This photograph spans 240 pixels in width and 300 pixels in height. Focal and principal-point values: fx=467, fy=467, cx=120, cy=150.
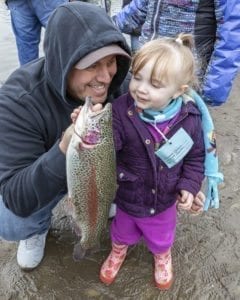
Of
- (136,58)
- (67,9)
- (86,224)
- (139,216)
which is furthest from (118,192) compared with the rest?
(67,9)

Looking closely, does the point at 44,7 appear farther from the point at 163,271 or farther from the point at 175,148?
the point at 163,271

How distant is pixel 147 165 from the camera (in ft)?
8.43

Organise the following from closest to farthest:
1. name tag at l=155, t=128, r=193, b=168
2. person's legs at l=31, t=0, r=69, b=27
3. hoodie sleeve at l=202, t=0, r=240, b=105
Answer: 1. name tag at l=155, t=128, r=193, b=168
2. hoodie sleeve at l=202, t=0, r=240, b=105
3. person's legs at l=31, t=0, r=69, b=27

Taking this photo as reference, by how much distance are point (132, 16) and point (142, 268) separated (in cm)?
221

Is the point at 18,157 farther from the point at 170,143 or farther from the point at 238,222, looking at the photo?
the point at 238,222

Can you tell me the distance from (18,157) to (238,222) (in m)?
1.82

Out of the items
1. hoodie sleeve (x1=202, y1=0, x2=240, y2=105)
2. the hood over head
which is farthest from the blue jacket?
the hood over head

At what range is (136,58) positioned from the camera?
7.92 feet

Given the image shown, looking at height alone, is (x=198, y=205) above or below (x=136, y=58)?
below

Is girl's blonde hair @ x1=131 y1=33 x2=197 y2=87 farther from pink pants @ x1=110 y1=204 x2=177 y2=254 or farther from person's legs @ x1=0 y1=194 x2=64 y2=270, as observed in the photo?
person's legs @ x1=0 y1=194 x2=64 y2=270

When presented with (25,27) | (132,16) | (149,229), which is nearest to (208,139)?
(149,229)

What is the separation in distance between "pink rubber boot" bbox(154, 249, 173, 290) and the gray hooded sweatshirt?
916 mm

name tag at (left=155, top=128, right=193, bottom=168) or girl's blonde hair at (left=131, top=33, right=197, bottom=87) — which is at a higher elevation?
girl's blonde hair at (left=131, top=33, right=197, bottom=87)

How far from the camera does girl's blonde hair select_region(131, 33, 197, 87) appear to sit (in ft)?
7.71
